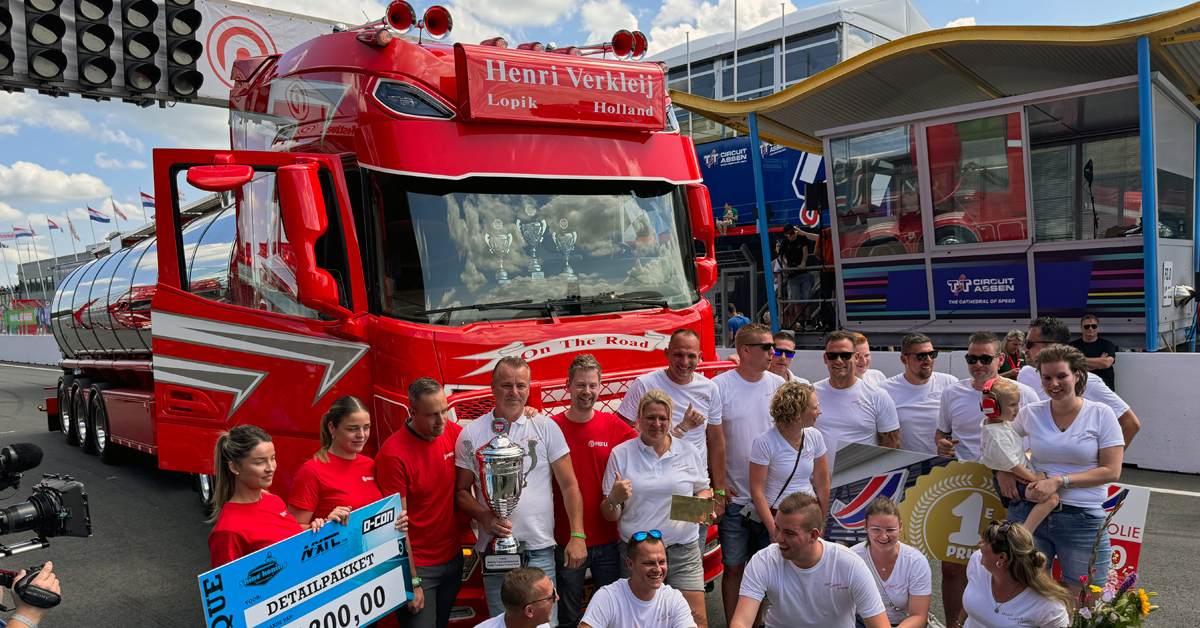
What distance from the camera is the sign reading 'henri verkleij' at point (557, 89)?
17.2 ft

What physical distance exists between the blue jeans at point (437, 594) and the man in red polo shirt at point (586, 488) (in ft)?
1.72

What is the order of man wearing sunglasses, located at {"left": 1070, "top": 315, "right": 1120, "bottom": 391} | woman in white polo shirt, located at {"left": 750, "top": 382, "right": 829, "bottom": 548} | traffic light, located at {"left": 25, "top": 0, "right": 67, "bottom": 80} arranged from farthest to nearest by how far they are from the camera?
traffic light, located at {"left": 25, "top": 0, "right": 67, "bottom": 80} < man wearing sunglasses, located at {"left": 1070, "top": 315, "right": 1120, "bottom": 391} < woman in white polo shirt, located at {"left": 750, "top": 382, "right": 829, "bottom": 548}

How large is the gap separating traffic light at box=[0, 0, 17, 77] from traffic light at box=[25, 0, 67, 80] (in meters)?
0.15

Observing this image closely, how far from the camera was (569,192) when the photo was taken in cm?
552

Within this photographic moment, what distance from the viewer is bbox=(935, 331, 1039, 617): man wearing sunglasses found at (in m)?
4.81

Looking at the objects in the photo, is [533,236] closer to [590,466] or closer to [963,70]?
[590,466]

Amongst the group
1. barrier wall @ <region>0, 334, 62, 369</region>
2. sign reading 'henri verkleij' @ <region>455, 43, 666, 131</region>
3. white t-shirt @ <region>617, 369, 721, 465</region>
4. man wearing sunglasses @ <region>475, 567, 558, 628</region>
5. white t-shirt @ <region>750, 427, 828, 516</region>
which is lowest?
barrier wall @ <region>0, 334, 62, 369</region>

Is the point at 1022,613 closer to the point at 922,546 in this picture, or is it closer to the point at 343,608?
the point at 922,546

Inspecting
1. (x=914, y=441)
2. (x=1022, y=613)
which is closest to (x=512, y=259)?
(x=914, y=441)

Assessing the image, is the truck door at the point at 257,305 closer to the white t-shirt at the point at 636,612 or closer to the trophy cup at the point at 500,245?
the trophy cup at the point at 500,245

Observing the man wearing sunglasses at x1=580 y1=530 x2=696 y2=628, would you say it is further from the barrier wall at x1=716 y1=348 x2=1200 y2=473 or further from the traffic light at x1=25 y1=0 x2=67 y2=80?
the traffic light at x1=25 y1=0 x2=67 y2=80

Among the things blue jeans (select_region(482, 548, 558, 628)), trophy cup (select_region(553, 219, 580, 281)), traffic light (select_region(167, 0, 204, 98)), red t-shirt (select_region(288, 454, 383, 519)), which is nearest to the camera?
red t-shirt (select_region(288, 454, 383, 519))

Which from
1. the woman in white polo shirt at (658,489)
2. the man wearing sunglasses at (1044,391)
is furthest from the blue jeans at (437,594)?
the man wearing sunglasses at (1044,391)

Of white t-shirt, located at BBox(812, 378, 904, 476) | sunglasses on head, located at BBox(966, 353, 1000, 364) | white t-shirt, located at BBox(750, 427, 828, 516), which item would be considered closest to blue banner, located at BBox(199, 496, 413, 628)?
white t-shirt, located at BBox(750, 427, 828, 516)
